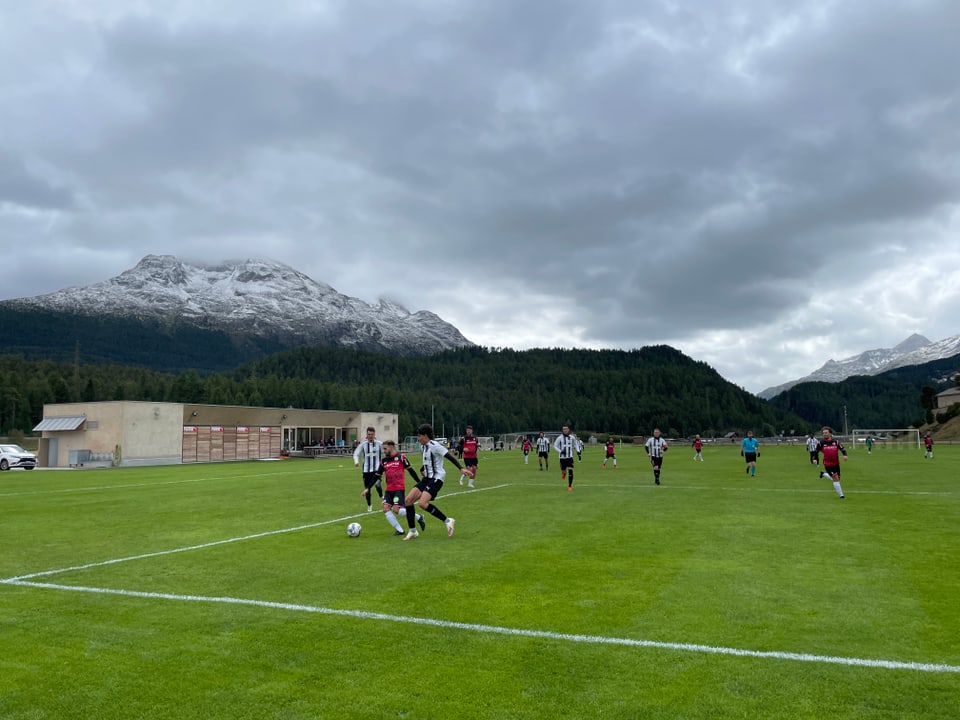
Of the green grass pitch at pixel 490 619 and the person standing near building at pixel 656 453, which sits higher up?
the person standing near building at pixel 656 453

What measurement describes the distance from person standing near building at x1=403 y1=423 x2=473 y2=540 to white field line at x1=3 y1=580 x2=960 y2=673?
5.17 meters

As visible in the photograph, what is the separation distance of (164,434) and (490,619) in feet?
182

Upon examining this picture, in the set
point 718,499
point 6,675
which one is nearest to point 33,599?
point 6,675

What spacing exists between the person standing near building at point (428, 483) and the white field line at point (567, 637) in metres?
5.17

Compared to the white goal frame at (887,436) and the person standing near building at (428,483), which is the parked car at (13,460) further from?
the white goal frame at (887,436)

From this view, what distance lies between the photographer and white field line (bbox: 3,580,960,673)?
19.8 ft

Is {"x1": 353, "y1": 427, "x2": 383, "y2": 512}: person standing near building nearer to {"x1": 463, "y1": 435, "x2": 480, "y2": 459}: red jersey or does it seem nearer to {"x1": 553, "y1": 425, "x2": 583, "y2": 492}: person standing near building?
{"x1": 553, "y1": 425, "x2": 583, "y2": 492}: person standing near building

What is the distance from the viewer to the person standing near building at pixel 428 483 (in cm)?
1347

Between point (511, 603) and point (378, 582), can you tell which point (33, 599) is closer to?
point (378, 582)

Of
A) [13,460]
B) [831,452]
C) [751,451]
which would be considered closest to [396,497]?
[831,452]

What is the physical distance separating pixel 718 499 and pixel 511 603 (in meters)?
14.2

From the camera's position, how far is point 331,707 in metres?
5.21

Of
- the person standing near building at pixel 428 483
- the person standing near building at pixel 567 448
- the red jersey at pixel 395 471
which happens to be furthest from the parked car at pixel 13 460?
the person standing near building at pixel 428 483

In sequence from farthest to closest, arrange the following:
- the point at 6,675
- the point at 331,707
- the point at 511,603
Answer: the point at 511,603
the point at 6,675
the point at 331,707
